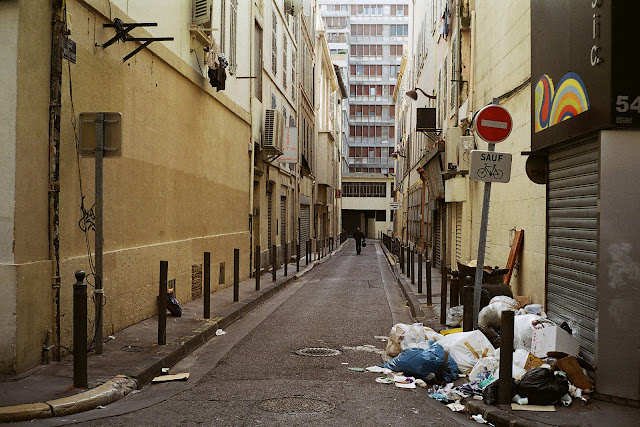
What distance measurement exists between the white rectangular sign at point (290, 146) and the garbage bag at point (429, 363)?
16.0 meters

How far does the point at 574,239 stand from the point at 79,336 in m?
5.09

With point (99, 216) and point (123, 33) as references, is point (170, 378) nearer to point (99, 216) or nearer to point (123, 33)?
point (99, 216)

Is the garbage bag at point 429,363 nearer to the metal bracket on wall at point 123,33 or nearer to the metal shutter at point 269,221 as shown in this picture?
the metal bracket on wall at point 123,33

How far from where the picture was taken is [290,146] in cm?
2311

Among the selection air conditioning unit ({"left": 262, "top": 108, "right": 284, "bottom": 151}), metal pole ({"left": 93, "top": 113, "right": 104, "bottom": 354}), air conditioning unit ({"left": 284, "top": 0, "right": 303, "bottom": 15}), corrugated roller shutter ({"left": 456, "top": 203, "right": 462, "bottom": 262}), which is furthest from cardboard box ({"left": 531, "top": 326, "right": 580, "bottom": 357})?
air conditioning unit ({"left": 284, "top": 0, "right": 303, "bottom": 15})

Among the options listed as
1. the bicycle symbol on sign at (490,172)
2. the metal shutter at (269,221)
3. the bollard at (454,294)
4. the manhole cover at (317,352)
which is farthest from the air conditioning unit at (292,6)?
the bicycle symbol on sign at (490,172)

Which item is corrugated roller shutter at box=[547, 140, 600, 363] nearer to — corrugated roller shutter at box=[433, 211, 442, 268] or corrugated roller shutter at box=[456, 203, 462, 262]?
corrugated roller shutter at box=[456, 203, 462, 262]

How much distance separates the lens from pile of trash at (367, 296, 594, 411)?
574 cm

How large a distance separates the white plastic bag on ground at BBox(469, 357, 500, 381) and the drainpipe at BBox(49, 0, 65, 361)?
14.3 ft

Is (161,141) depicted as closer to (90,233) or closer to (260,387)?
(90,233)

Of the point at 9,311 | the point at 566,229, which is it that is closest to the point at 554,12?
the point at 566,229

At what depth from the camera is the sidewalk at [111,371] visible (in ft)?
17.8

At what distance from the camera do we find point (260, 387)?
6402 millimetres

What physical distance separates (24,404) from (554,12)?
676 centimetres
